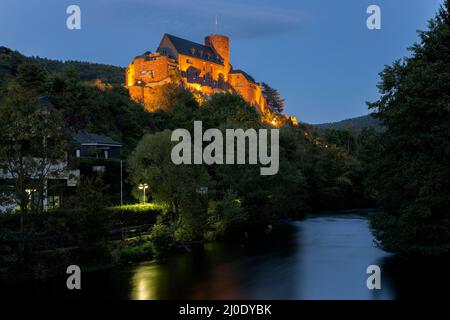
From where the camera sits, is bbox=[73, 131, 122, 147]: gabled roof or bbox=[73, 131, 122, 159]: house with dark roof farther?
bbox=[73, 131, 122, 147]: gabled roof

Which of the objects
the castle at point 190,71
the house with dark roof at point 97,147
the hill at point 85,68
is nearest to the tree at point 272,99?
the castle at point 190,71

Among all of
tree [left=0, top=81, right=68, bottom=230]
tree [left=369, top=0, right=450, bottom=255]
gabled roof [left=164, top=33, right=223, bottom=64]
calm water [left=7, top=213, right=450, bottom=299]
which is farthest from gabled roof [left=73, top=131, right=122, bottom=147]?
gabled roof [left=164, top=33, right=223, bottom=64]

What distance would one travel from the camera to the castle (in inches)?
3593

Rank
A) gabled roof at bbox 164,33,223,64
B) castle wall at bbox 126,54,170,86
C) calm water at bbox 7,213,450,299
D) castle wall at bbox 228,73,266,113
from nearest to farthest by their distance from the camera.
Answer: calm water at bbox 7,213,450,299
castle wall at bbox 126,54,170,86
gabled roof at bbox 164,33,223,64
castle wall at bbox 228,73,266,113

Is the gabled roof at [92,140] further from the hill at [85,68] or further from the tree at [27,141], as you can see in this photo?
the hill at [85,68]

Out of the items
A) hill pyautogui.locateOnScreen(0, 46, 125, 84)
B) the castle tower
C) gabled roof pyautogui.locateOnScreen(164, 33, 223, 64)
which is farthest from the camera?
the castle tower

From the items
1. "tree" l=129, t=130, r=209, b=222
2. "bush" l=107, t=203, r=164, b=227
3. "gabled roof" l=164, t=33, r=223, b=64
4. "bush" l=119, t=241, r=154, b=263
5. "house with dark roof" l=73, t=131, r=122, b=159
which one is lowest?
"bush" l=119, t=241, r=154, b=263

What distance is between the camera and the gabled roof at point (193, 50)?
103 meters

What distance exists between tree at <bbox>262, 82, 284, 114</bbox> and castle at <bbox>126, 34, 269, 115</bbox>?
5.68 metres

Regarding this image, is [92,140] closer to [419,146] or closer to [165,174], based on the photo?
[165,174]

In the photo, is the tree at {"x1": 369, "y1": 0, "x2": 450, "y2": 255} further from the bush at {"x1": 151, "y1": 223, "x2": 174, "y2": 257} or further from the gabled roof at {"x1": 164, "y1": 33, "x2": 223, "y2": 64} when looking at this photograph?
the gabled roof at {"x1": 164, "y1": 33, "x2": 223, "y2": 64}

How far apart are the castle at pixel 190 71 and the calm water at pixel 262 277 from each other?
50026 mm
